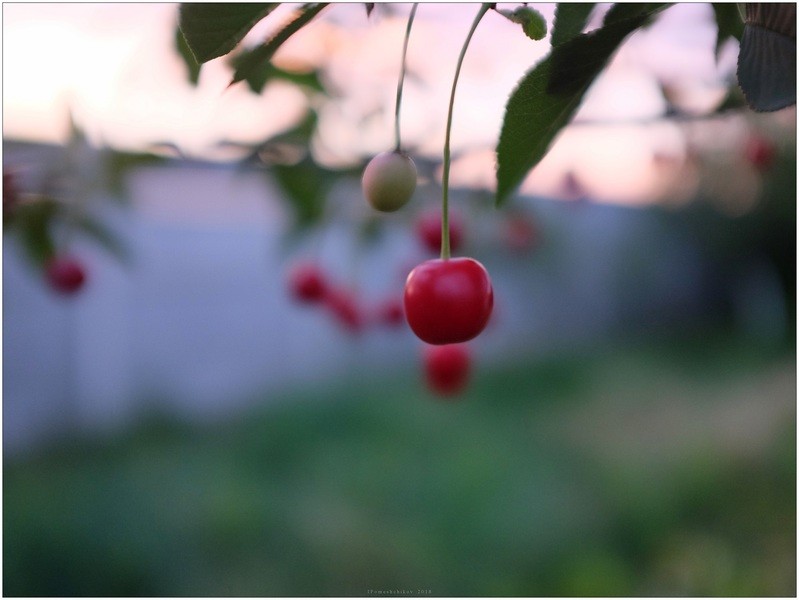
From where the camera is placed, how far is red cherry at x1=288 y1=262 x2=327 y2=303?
1751 millimetres

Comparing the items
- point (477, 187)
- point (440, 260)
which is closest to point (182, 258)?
point (477, 187)

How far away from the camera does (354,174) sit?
141 cm

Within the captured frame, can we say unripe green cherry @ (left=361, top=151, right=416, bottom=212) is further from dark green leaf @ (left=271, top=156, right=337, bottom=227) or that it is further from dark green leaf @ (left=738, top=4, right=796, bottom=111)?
dark green leaf @ (left=271, top=156, right=337, bottom=227)

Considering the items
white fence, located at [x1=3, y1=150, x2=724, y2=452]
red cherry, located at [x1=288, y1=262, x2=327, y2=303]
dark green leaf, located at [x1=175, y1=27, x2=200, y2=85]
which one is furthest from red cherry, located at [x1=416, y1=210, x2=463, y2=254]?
white fence, located at [x1=3, y1=150, x2=724, y2=452]

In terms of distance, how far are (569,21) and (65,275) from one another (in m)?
1.16

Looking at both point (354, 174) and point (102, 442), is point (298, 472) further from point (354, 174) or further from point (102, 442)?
point (354, 174)

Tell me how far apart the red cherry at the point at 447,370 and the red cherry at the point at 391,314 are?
0.60 meters

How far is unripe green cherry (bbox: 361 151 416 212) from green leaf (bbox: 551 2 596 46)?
142 mm

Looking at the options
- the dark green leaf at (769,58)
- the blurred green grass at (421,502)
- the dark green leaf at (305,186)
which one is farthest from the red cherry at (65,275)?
the blurred green grass at (421,502)

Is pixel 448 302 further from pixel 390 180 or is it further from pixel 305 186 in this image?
pixel 305 186

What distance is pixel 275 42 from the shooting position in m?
0.47

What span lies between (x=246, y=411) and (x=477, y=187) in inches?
165

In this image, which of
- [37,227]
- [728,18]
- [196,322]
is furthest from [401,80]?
[196,322]

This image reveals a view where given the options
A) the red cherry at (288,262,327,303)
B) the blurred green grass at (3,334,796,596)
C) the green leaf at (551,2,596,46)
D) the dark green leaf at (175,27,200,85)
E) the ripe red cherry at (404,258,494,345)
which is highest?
the dark green leaf at (175,27,200,85)
